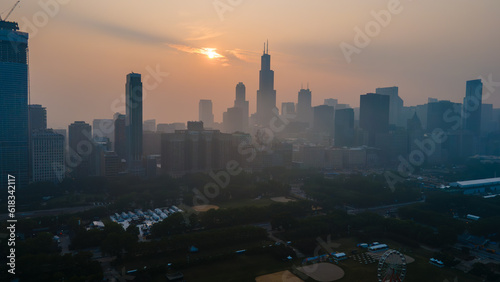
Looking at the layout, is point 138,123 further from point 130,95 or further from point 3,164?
point 3,164

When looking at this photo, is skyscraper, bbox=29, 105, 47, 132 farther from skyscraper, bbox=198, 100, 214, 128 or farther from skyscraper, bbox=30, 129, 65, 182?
skyscraper, bbox=198, 100, 214, 128

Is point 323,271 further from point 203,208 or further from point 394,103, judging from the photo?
point 394,103

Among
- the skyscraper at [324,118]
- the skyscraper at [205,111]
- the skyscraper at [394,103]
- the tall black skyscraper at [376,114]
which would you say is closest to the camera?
the tall black skyscraper at [376,114]

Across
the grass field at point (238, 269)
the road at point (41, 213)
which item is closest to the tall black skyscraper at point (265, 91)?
the road at point (41, 213)

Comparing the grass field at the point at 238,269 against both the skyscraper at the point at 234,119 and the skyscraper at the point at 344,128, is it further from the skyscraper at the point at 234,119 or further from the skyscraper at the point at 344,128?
the skyscraper at the point at 234,119

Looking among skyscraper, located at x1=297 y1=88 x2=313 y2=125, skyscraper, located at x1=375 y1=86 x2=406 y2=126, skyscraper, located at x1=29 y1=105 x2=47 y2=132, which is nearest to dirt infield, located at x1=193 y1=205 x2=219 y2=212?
skyscraper, located at x1=29 y1=105 x2=47 y2=132
